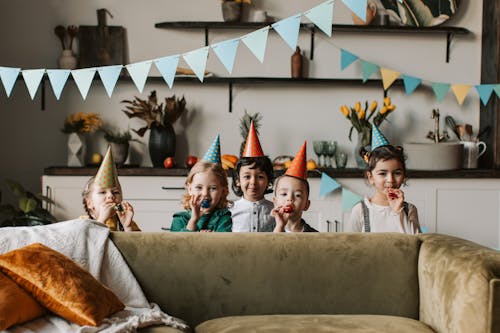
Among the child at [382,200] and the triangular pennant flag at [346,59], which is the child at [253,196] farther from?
the triangular pennant flag at [346,59]

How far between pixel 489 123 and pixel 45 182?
9.26 feet

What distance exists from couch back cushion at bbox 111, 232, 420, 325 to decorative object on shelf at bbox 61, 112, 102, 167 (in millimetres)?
2354

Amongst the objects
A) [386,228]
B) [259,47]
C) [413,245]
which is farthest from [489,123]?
[413,245]

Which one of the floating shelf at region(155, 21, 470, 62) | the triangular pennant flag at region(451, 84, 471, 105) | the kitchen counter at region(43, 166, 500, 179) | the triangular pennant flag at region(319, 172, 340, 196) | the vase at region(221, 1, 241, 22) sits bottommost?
the triangular pennant flag at region(319, 172, 340, 196)

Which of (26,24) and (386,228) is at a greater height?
(26,24)

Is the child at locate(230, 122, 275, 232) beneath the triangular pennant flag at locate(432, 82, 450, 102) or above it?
beneath

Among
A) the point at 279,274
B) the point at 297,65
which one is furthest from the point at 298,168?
the point at 297,65

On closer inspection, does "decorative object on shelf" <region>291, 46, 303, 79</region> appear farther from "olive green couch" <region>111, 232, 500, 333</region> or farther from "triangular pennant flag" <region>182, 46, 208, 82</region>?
"olive green couch" <region>111, 232, 500, 333</region>

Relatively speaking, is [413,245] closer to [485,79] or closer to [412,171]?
[412,171]

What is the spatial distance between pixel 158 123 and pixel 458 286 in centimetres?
293

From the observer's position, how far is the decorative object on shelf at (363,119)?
4.78m

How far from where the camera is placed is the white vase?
4797 millimetres

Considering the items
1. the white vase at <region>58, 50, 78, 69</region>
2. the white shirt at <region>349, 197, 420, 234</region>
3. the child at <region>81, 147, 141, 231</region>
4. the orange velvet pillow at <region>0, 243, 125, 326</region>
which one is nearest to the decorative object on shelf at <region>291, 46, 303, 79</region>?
the white vase at <region>58, 50, 78, 69</region>

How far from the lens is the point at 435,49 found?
507cm
